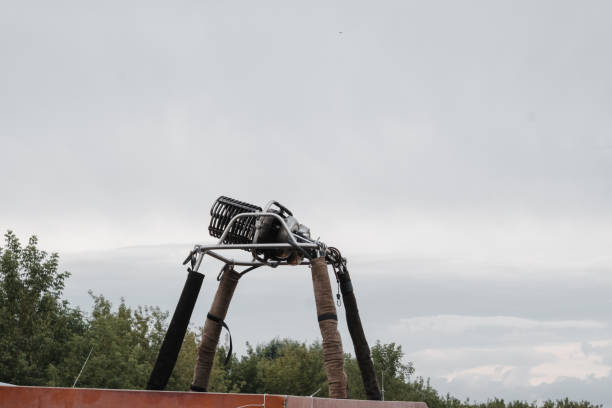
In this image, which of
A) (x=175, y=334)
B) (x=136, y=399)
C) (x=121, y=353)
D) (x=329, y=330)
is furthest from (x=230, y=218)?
(x=121, y=353)

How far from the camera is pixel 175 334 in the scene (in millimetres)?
10617

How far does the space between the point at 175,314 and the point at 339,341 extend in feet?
7.12

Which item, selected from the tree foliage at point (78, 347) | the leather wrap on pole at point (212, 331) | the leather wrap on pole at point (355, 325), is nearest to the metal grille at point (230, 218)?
the leather wrap on pole at point (212, 331)

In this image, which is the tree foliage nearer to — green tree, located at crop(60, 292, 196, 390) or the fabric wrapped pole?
green tree, located at crop(60, 292, 196, 390)

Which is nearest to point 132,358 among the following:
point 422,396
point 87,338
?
point 87,338

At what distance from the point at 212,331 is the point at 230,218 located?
80.3 inches

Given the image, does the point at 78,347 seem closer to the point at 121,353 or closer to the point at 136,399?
the point at 121,353

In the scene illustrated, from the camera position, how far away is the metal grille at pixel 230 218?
1145 cm

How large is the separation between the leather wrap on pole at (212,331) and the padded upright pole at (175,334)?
6.01 ft

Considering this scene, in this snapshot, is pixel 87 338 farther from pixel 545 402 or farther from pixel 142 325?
pixel 545 402

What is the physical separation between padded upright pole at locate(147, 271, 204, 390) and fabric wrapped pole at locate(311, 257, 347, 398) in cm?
155

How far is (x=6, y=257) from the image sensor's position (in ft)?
125

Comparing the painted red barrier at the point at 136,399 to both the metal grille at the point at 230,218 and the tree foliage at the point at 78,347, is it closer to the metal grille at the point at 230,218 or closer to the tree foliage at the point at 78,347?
the metal grille at the point at 230,218

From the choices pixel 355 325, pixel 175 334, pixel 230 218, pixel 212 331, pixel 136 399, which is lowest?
pixel 136 399
